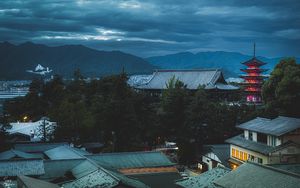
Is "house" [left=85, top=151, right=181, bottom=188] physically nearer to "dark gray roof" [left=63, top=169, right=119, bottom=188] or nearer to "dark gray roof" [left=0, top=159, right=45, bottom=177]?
"dark gray roof" [left=0, top=159, right=45, bottom=177]

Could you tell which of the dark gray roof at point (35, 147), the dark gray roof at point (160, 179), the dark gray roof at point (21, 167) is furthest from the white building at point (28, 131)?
the dark gray roof at point (160, 179)

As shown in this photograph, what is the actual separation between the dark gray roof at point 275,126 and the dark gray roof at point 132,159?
832cm

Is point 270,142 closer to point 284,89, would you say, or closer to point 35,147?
point 284,89

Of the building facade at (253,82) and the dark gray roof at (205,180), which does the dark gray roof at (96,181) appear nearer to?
the dark gray roof at (205,180)

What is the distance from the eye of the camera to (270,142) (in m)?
33.8

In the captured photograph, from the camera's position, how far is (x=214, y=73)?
64062 mm

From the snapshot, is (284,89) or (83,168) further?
(284,89)

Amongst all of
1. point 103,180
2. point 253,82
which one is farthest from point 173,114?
point 253,82

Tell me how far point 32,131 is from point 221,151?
77.8 feet

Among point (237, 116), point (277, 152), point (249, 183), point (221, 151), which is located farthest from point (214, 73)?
point (249, 183)

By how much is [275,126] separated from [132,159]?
11888 mm

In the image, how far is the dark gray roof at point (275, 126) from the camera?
32.8m

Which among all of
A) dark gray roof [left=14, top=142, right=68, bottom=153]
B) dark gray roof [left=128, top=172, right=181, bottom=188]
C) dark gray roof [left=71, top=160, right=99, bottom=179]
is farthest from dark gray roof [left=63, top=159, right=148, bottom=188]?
dark gray roof [left=14, top=142, right=68, bottom=153]

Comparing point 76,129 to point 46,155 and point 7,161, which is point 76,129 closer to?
point 46,155
